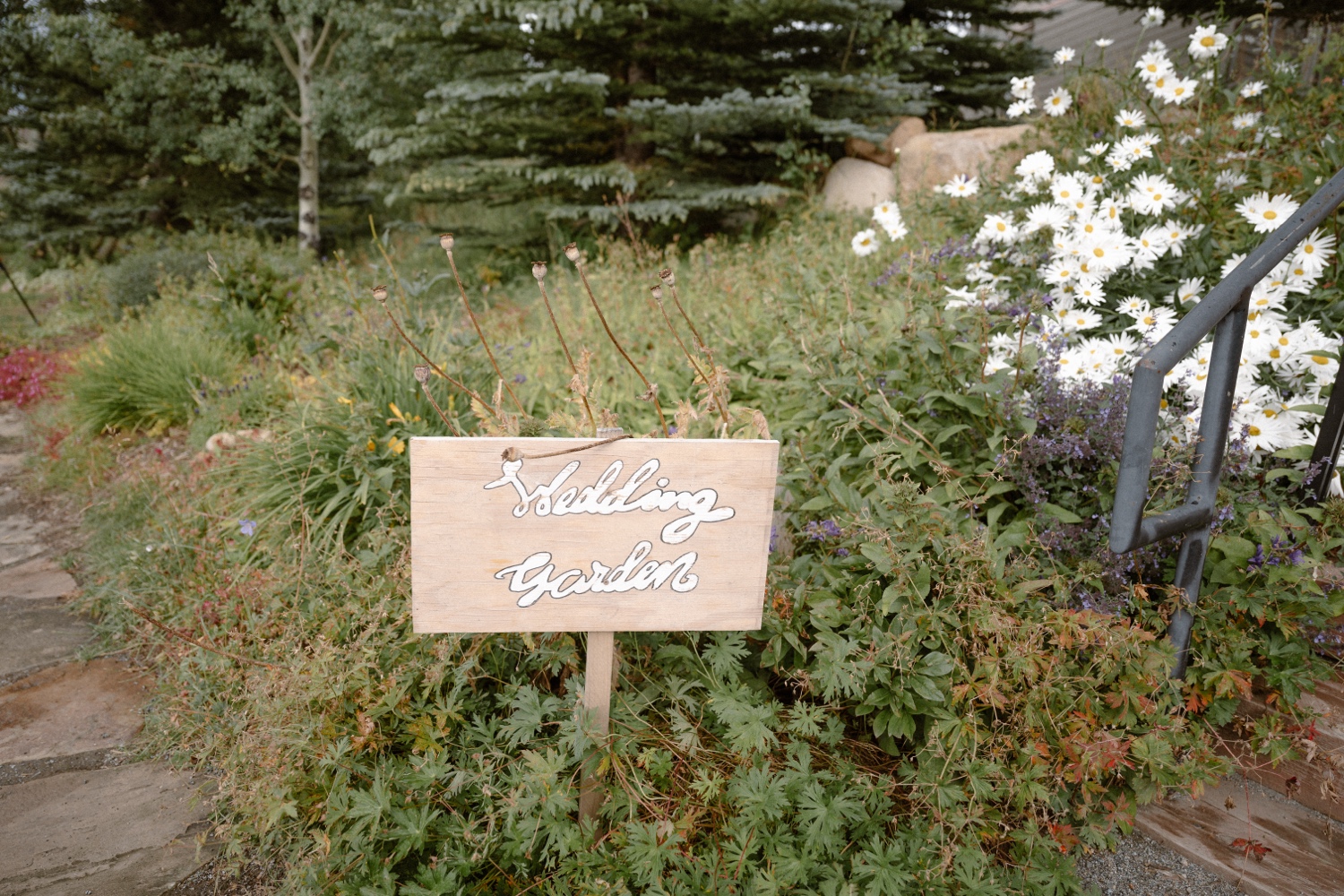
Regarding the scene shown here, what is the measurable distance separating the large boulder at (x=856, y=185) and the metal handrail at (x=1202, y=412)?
174 inches

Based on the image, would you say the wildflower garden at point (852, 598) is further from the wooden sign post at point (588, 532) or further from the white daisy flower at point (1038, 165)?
the wooden sign post at point (588, 532)

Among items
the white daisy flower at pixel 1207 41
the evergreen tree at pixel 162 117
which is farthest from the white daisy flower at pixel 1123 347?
the evergreen tree at pixel 162 117

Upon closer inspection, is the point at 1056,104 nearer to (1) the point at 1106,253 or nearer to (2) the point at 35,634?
(1) the point at 1106,253

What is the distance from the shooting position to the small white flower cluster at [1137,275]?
7.38ft

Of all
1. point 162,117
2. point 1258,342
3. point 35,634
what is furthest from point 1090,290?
point 162,117

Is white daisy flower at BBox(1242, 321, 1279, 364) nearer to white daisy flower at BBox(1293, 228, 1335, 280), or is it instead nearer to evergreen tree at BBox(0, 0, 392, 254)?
white daisy flower at BBox(1293, 228, 1335, 280)

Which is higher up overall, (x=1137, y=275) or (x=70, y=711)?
(x=1137, y=275)

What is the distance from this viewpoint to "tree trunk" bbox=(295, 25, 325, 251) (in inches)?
357

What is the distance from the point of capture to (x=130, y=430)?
432cm

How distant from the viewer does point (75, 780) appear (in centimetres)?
205

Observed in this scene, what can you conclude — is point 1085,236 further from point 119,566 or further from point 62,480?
point 62,480

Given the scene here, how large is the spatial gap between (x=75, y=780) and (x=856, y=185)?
6129 mm

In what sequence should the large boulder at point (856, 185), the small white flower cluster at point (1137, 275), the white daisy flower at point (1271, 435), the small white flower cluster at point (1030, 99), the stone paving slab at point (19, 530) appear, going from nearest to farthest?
the white daisy flower at point (1271, 435) < the small white flower cluster at point (1137, 275) < the stone paving slab at point (19, 530) < the small white flower cluster at point (1030, 99) < the large boulder at point (856, 185)

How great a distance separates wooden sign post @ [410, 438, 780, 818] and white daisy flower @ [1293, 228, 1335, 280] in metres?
2.21
